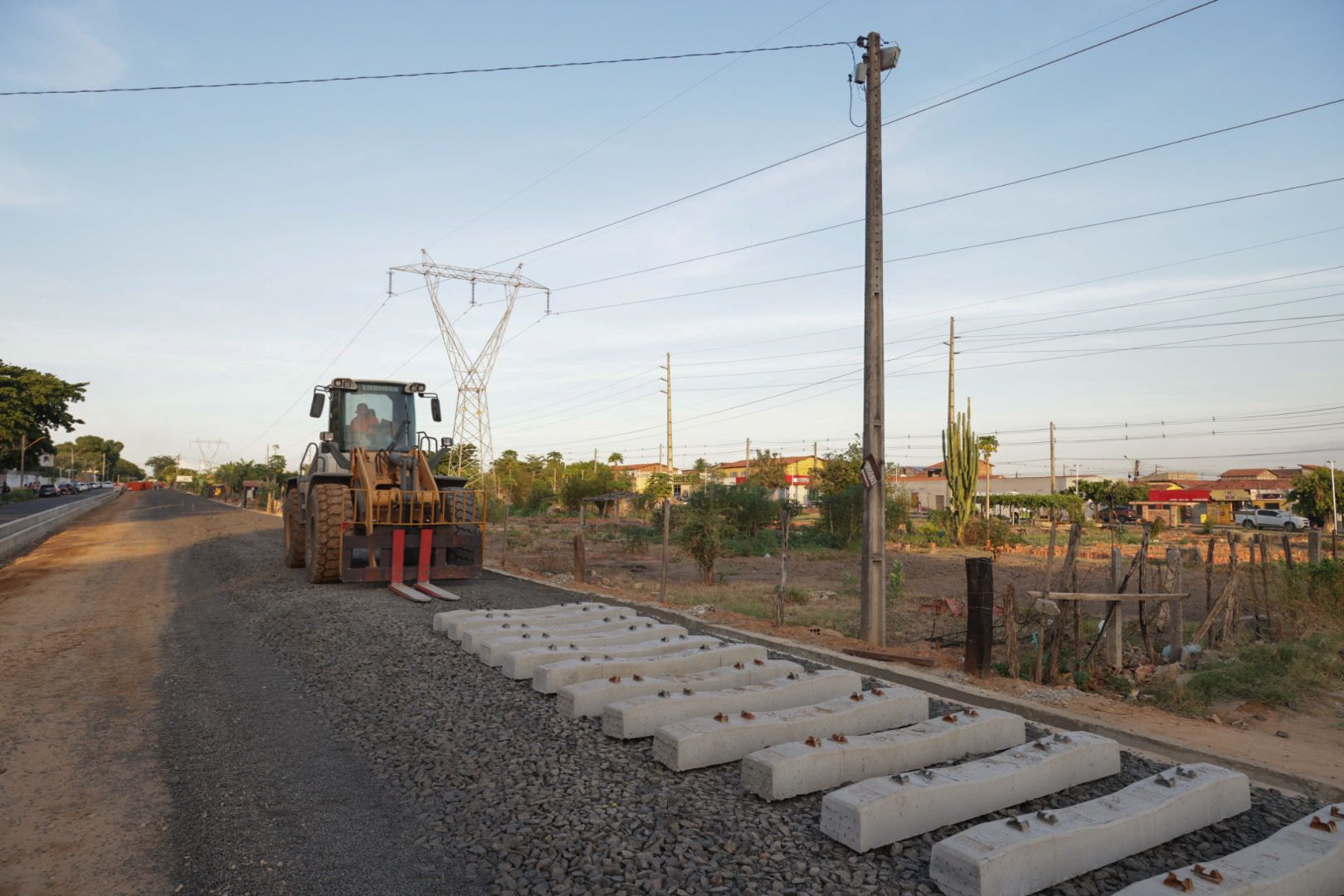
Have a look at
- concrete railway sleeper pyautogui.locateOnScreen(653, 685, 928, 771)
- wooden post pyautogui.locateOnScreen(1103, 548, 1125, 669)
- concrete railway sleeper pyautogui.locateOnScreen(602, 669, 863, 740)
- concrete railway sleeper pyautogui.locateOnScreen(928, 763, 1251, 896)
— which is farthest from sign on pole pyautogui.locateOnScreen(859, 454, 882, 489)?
concrete railway sleeper pyautogui.locateOnScreen(928, 763, 1251, 896)

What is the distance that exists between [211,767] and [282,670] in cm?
264

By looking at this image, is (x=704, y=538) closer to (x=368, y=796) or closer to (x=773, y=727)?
(x=773, y=727)

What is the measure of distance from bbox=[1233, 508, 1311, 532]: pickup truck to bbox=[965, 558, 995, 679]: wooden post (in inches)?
1729

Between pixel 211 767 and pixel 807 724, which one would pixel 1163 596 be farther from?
pixel 211 767

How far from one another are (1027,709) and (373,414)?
11916mm

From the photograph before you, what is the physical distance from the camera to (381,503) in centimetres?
1330

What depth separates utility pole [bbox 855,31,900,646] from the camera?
30.5 ft

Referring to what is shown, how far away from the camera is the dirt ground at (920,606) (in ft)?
21.4

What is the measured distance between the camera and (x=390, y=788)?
16.0ft

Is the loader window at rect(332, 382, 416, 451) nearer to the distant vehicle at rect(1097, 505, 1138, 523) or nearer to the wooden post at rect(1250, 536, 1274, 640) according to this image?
the wooden post at rect(1250, 536, 1274, 640)

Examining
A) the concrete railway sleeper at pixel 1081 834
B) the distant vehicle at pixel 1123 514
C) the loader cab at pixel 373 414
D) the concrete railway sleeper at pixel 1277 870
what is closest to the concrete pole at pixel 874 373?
the concrete railway sleeper at pixel 1081 834

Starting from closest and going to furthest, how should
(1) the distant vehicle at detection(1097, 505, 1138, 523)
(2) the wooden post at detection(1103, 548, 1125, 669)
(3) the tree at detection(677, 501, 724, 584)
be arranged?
(2) the wooden post at detection(1103, 548, 1125, 669) → (3) the tree at detection(677, 501, 724, 584) → (1) the distant vehicle at detection(1097, 505, 1138, 523)

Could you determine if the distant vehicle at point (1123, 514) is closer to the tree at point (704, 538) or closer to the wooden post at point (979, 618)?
the tree at point (704, 538)

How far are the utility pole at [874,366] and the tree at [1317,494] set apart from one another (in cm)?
4965
